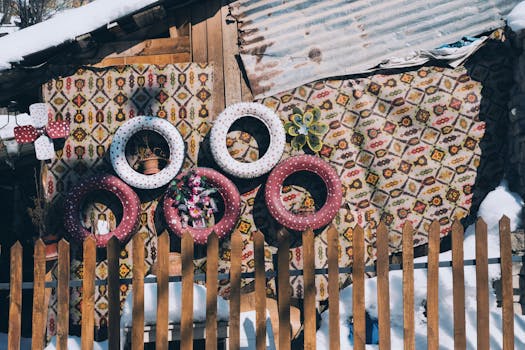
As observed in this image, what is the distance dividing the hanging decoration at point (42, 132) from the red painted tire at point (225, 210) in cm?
133

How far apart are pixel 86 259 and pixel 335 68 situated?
3.94 metres

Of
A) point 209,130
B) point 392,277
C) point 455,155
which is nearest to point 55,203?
point 209,130

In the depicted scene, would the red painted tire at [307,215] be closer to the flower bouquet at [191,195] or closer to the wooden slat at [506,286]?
the flower bouquet at [191,195]

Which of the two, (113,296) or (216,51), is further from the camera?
(216,51)

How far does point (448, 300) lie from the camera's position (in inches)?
235

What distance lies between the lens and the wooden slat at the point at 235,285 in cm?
450

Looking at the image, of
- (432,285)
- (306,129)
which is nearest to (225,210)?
(306,129)

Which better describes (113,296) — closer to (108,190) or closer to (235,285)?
(235,285)

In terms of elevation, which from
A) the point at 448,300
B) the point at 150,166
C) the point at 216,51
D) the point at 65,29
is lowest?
the point at 448,300

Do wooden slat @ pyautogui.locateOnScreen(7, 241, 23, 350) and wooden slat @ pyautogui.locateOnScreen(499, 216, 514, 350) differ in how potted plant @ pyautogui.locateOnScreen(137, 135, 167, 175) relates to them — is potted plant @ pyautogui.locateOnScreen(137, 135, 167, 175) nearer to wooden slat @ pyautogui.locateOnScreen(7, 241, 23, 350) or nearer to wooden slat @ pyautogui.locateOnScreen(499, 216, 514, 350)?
wooden slat @ pyautogui.locateOnScreen(7, 241, 23, 350)

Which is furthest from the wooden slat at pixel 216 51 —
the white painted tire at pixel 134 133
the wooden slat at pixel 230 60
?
the white painted tire at pixel 134 133

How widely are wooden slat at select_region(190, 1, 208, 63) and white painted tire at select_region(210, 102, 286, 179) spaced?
771 mm

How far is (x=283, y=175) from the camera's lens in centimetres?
720

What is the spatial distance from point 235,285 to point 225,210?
2.75 metres
